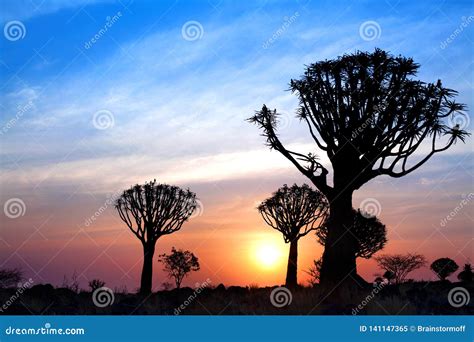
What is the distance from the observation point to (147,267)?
27.8m

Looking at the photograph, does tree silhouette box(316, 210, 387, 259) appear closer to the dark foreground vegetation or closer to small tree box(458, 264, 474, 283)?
small tree box(458, 264, 474, 283)

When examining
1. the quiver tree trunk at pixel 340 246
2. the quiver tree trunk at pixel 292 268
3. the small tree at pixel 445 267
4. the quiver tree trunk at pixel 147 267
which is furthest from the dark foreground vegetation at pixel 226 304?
the small tree at pixel 445 267

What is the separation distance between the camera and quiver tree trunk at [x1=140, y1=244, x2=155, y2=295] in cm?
2748

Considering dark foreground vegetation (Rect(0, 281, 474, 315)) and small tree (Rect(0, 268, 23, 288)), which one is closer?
dark foreground vegetation (Rect(0, 281, 474, 315))

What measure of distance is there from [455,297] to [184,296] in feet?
24.0

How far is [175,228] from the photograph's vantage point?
93.2ft

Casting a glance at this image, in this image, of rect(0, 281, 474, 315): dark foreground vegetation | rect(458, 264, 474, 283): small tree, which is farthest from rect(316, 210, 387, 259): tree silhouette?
rect(0, 281, 474, 315): dark foreground vegetation

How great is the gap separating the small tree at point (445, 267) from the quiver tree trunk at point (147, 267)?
25158mm

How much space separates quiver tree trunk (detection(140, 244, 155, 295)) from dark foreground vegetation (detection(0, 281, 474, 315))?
10904 millimetres

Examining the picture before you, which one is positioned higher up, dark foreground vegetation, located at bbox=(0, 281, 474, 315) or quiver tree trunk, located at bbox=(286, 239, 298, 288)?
quiver tree trunk, located at bbox=(286, 239, 298, 288)
